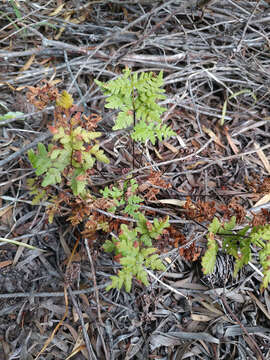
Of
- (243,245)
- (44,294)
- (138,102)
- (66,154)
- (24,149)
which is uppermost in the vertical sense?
(138,102)

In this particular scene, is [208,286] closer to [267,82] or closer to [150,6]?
[267,82]

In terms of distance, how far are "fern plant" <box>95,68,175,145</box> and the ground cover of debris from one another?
0.41 meters

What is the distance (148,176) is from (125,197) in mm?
346

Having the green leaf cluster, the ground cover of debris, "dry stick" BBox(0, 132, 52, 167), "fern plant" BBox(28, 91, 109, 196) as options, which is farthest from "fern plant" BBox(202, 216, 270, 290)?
"dry stick" BBox(0, 132, 52, 167)

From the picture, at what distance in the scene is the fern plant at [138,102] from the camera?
2.03 metres

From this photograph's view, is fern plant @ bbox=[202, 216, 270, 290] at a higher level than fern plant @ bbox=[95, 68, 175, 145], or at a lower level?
lower

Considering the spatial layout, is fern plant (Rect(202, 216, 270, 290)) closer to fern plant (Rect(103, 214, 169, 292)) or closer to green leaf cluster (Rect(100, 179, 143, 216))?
fern plant (Rect(103, 214, 169, 292))

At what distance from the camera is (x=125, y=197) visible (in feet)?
→ 7.46

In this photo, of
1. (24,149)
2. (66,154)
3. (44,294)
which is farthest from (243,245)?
(24,149)

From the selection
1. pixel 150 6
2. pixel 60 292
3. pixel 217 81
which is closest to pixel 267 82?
pixel 217 81

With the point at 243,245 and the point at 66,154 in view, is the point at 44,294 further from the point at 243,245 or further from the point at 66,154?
the point at 243,245

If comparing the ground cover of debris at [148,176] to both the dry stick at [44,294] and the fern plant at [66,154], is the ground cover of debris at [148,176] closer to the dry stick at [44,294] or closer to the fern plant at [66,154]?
the dry stick at [44,294]

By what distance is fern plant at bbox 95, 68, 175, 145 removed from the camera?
2.03 meters

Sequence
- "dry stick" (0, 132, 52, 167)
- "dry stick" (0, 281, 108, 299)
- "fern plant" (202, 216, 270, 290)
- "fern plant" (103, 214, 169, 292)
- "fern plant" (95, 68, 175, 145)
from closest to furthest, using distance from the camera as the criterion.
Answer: "fern plant" (103, 214, 169, 292) < "fern plant" (202, 216, 270, 290) < "fern plant" (95, 68, 175, 145) < "dry stick" (0, 281, 108, 299) < "dry stick" (0, 132, 52, 167)
